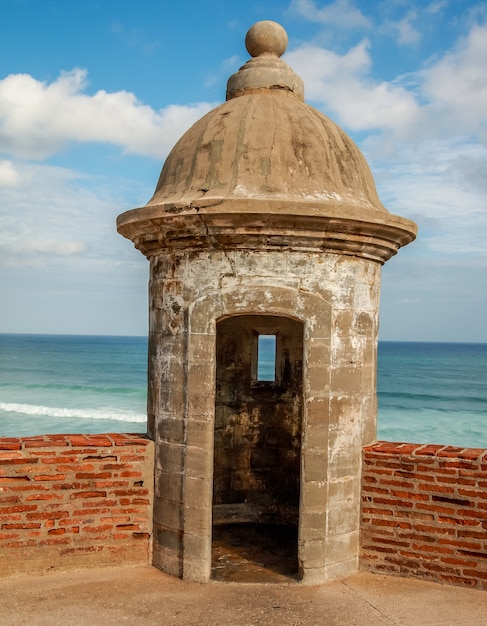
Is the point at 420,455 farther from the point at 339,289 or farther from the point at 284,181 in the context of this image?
the point at 284,181

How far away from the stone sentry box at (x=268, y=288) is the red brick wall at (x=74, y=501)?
17 centimetres

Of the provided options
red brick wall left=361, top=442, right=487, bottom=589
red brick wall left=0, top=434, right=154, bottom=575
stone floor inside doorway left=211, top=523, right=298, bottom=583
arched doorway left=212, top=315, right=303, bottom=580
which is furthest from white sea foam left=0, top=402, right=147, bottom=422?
red brick wall left=361, top=442, right=487, bottom=589

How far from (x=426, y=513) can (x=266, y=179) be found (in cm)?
267

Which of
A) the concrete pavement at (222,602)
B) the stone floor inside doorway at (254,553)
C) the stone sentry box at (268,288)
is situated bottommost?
the stone floor inside doorway at (254,553)

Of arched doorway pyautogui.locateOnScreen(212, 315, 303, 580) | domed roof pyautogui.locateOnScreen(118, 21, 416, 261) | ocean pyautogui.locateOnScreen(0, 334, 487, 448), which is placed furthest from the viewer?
ocean pyautogui.locateOnScreen(0, 334, 487, 448)

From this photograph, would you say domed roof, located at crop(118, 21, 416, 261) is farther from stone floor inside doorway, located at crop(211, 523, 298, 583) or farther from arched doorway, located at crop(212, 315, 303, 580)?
stone floor inside doorway, located at crop(211, 523, 298, 583)

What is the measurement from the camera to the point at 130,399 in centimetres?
3562

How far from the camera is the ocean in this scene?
27.0 m

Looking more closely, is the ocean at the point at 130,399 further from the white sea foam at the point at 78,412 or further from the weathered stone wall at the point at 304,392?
the weathered stone wall at the point at 304,392

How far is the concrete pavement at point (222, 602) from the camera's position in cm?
422

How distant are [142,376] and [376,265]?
149 feet

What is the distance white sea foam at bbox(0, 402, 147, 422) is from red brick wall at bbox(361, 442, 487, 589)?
80.4 ft

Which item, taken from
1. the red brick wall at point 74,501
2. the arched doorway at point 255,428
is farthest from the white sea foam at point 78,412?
the red brick wall at point 74,501

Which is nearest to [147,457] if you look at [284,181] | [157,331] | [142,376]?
[157,331]
